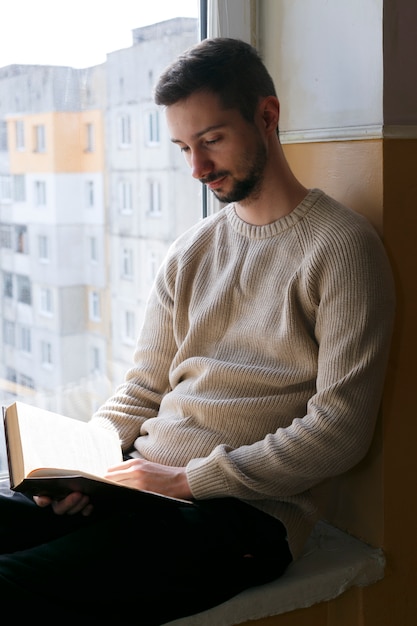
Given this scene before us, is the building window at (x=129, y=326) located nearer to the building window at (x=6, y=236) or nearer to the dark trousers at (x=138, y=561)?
the building window at (x=6, y=236)

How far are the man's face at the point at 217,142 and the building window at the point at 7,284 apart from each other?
45cm

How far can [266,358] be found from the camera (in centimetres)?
164

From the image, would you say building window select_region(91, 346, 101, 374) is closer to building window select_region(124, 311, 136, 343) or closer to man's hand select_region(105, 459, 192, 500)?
building window select_region(124, 311, 136, 343)

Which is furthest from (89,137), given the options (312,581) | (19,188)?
(312,581)

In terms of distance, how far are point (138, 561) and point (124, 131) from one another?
897 millimetres

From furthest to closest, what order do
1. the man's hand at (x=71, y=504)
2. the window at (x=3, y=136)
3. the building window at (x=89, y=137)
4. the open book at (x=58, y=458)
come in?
1. the building window at (x=89, y=137)
2. the window at (x=3, y=136)
3. the man's hand at (x=71, y=504)
4. the open book at (x=58, y=458)

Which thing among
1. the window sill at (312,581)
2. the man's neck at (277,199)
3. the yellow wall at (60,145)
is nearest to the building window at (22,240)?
the yellow wall at (60,145)

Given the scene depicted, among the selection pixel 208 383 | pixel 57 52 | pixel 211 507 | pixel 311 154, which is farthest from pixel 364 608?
pixel 57 52

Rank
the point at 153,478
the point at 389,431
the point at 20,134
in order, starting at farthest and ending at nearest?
the point at 20,134 → the point at 389,431 → the point at 153,478

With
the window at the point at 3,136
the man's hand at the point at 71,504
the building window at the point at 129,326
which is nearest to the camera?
the man's hand at the point at 71,504

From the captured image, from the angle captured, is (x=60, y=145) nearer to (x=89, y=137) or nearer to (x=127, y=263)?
(x=89, y=137)

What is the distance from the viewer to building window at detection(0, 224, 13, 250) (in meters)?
1.81

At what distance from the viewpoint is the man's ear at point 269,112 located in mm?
1628

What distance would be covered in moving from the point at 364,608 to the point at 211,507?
40 centimetres
